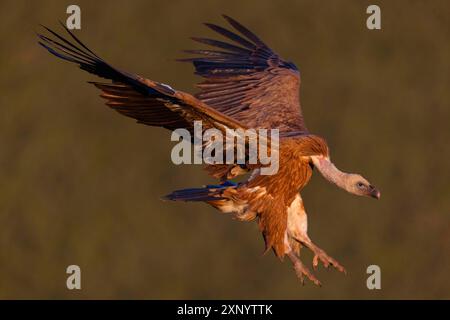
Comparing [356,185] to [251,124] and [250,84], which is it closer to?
[251,124]

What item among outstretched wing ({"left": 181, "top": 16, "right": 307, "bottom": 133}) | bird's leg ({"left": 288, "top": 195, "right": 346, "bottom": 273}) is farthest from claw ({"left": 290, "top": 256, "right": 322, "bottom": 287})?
outstretched wing ({"left": 181, "top": 16, "right": 307, "bottom": 133})

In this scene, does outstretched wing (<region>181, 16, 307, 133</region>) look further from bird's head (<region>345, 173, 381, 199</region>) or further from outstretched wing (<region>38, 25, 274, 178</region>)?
outstretched wing (<region>38, 25, 274, 178</region>)

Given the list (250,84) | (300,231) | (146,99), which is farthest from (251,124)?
(146,99)

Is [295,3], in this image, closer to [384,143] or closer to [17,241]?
[384,143]

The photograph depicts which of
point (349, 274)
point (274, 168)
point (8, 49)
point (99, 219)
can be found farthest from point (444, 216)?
point (274, 168)

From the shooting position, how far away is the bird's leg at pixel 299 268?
47.8ft

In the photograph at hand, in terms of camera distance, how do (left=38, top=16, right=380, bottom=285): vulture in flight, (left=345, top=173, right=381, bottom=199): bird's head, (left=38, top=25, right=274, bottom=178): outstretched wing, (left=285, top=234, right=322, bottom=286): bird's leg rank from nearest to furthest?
1. (left=38, top=25, right=274, bottom=178): outstretched wing
2. (left=38, top=16, right=380, bottom=285): vulture in flight
3. (left=285, top=234, right=322, bottom=286): bird's leg
4. (left=345, top=173, right=381, bottom=199): bird's head

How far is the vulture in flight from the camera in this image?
1359cm

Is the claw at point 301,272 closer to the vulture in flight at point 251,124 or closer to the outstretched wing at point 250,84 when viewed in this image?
the vulture in flight at point 251,124

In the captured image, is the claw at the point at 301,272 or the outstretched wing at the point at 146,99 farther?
the claw at the point at 301,272

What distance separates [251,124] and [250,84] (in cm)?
92

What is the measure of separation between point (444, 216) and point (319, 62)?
5.39 metres

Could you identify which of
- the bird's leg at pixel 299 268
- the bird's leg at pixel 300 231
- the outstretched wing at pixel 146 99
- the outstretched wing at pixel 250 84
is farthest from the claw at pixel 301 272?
the outstretched wing at pixel 250 84

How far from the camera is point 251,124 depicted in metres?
15.9
